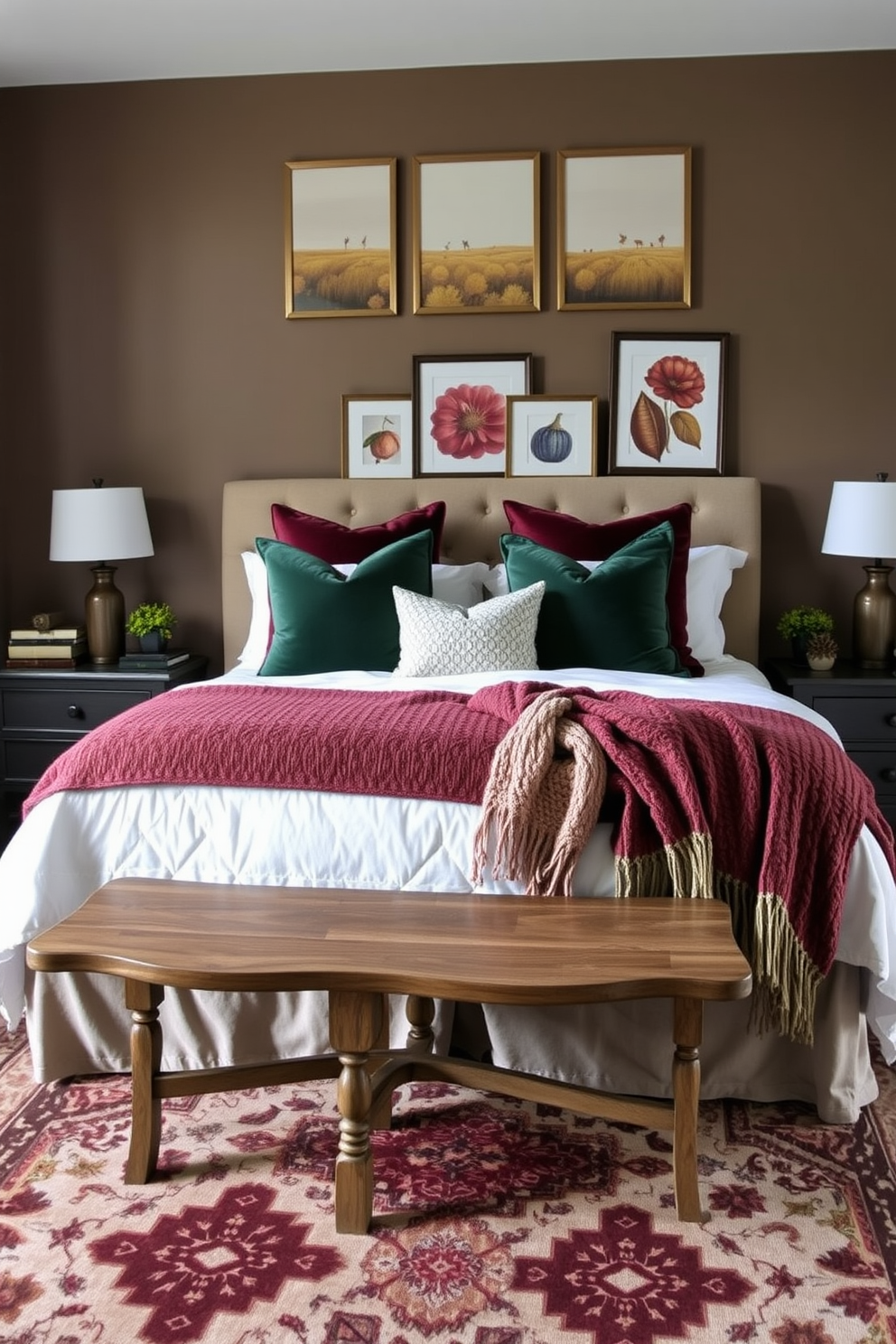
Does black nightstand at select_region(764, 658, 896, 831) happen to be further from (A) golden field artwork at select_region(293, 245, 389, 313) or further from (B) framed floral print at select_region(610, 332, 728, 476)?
(A) golden field artwork at select_region(293, 245, 389, 313)

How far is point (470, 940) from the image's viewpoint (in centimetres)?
223

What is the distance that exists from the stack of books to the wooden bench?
2.08 metres

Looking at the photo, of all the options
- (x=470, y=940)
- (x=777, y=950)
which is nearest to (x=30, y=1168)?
(x=470, y=940)

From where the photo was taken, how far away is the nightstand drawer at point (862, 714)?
4.04 metres

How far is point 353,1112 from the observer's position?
7.10 ft

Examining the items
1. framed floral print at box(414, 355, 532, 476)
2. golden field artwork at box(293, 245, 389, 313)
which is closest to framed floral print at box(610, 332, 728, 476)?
framed floral print at box(414, 355, 532, 476)

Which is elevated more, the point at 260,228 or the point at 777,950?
the point at 260,228

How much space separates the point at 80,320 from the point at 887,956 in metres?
3.67

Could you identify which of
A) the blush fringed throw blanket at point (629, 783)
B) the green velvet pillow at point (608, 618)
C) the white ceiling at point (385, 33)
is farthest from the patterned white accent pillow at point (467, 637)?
the white ceiling at point (385, 33)

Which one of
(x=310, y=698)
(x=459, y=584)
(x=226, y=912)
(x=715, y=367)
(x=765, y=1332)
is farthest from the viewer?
(x=715, y=367)

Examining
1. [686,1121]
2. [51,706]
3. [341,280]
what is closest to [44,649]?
[51,706]

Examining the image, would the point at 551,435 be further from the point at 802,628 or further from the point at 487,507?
the point at 802,628

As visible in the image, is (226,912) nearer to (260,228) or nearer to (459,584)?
(459,584)

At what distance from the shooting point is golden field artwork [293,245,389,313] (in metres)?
4.61
